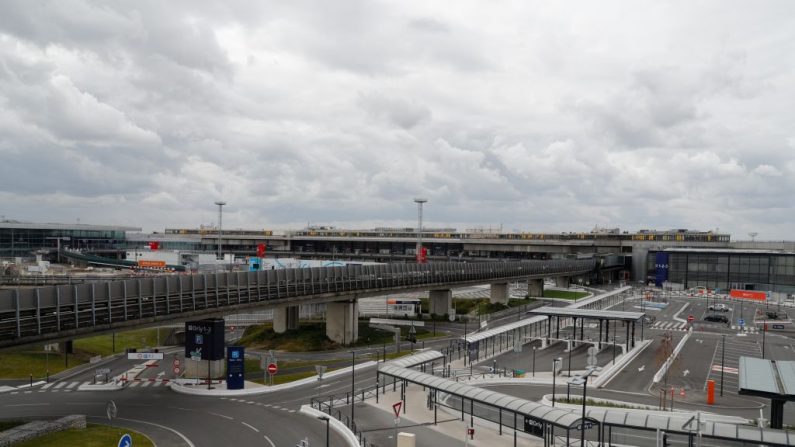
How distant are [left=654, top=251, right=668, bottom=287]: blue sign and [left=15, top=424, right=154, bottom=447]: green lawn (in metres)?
148

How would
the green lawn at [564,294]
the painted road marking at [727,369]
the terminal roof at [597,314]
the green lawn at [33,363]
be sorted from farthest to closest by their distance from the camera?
the green lawn at [564,294] → the terminal roof at [597,314] → the green lawn at [33,363] → the painted road marking at [727,369]

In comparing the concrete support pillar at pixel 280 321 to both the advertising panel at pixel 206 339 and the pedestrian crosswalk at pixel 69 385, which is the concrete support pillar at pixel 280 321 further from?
the advertising panel at pixel 206 339

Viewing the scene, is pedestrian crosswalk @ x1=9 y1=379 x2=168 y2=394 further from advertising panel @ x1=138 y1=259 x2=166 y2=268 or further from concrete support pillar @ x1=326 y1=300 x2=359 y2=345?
advertising panel @ x1=138 y1=259 x2=166 y2=268

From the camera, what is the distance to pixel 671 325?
8494 centimetres

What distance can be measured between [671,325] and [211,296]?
66.4 m

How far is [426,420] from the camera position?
37.3 meters

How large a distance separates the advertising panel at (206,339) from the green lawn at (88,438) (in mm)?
14398

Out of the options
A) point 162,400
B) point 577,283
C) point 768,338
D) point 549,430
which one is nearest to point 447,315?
point 768,338

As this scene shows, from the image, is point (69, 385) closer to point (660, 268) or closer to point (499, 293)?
point (499, 293)

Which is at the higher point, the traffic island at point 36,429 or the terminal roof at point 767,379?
the terminal roof at point 767,379

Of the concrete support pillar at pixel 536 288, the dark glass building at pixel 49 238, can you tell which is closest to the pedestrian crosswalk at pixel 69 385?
the concrete support pillar at pixel 536 288


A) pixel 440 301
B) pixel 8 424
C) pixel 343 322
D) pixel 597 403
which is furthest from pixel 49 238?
pixel 597 403

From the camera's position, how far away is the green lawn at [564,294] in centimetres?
12459

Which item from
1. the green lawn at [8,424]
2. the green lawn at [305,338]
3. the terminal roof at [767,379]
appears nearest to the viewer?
the terminal roof at [767,379]
